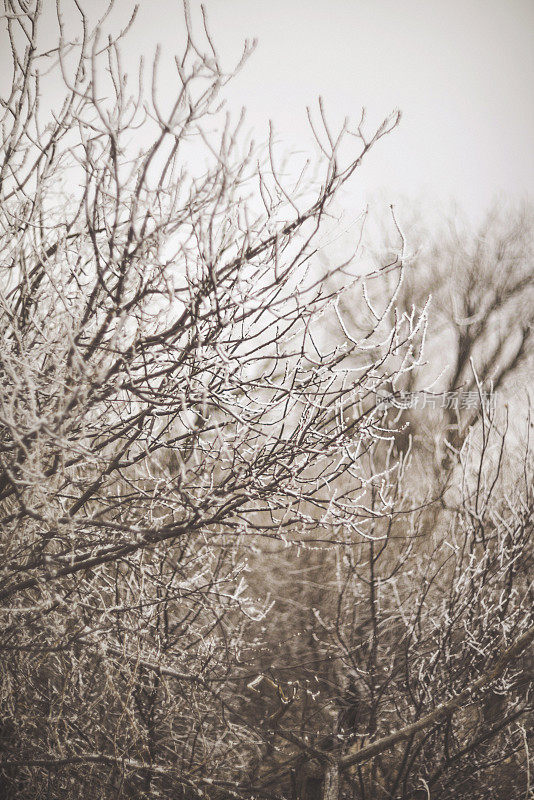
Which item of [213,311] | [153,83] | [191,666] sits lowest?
[191,666]

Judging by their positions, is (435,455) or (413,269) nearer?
(435,455)

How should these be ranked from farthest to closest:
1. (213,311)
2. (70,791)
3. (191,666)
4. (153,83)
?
(191,666)
(70,791)
(213,311)
(153,83)

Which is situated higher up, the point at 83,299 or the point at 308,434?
the point at 83,299

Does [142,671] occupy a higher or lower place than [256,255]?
lower

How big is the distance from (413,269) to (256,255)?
9.05m

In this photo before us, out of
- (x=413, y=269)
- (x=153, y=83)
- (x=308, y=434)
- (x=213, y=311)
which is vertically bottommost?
(x=308, y=434)

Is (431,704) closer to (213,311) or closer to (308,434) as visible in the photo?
(308,434)

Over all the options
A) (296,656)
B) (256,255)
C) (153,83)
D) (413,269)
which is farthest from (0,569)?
(413,269)

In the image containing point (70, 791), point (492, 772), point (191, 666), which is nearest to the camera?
point (70, 791)

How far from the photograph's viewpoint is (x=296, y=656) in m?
7.23

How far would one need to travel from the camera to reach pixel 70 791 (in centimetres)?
324

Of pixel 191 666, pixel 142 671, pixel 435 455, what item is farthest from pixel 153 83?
pixel 435 455

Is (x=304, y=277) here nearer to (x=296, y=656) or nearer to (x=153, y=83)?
(x=153, y=83)

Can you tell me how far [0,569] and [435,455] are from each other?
744 cm
